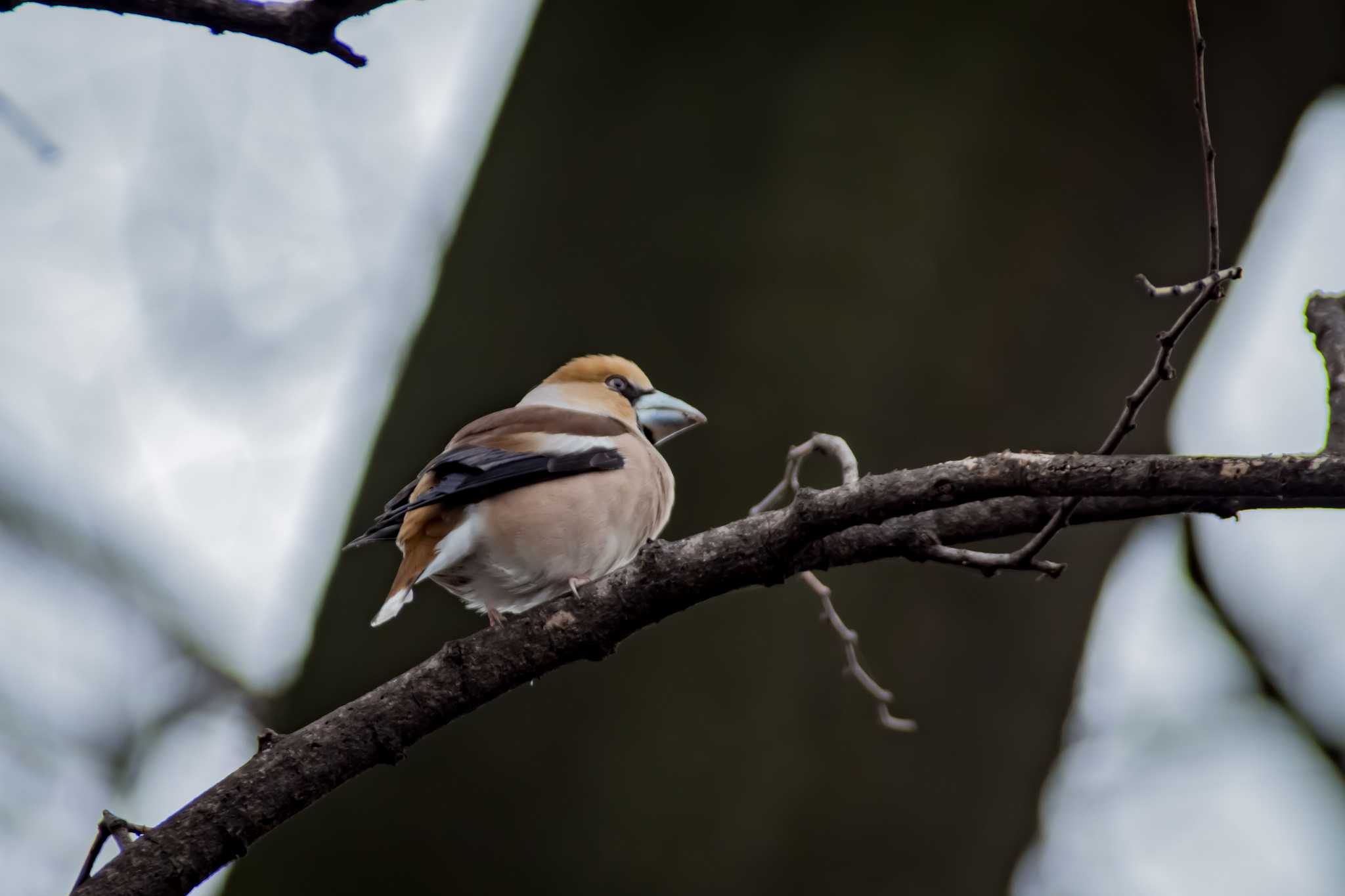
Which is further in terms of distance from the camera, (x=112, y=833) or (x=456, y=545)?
(x=456, y=545)

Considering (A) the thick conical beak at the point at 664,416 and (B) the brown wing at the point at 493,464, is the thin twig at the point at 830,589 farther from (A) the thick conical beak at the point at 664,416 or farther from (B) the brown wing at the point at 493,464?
(B) the brown wing at the point at 493,464

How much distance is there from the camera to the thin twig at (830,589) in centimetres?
197

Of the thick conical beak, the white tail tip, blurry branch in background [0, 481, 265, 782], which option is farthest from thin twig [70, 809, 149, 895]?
blurry branch in background [0, 481, 265, 782]

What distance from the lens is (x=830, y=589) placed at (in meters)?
2.55

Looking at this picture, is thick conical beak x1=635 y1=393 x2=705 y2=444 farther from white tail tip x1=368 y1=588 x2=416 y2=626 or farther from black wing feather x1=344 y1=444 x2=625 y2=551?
white tail tip x1=368 y1=588 x2=416 y2=626

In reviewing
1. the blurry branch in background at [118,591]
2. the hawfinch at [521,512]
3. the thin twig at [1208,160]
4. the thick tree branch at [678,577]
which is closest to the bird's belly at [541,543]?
the hawfinch at [521,512]

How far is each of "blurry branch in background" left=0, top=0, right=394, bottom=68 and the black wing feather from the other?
1147 millimetres

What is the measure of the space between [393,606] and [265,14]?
4.23 feet

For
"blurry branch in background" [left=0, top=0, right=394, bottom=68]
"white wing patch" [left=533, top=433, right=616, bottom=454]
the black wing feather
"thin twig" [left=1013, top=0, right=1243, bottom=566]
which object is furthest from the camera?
"white wing patch" [left=533, top=433, right=616, bottom=454]

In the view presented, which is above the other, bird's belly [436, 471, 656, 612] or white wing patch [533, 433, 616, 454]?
white wing patch [533, 433, 616, 454]

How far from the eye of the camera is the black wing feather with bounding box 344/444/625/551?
2.52 m

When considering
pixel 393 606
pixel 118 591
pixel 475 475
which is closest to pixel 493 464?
pixel 475 475

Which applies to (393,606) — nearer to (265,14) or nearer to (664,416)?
(664,416)

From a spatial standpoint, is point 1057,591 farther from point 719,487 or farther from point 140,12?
point 140,12
